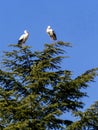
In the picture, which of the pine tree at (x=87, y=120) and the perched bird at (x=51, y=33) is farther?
the perched bird at (x=51, y=33)

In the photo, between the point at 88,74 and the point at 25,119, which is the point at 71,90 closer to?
the point at 88,74

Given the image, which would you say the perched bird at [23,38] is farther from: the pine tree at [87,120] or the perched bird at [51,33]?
the pine tree at [87,120]

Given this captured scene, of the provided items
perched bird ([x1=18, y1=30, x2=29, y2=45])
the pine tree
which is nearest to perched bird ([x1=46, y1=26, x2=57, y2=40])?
perched bird ([x1=18, y1=30, x2=29, y2=45])

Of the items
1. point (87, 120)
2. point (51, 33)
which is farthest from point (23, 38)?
point (87, 120)

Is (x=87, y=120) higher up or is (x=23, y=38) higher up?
(x=23, y=38)

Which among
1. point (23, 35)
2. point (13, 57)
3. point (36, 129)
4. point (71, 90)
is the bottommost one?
point (36, 129)

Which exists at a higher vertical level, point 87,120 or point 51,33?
point 51,33

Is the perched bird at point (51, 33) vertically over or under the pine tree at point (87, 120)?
over

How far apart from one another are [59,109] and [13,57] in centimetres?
326

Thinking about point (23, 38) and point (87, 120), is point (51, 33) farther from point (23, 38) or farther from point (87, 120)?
point (87, 120)

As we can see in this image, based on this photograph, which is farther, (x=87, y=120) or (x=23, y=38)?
(x=23, y=38)

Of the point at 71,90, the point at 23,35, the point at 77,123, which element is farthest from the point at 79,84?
the point at 23,35

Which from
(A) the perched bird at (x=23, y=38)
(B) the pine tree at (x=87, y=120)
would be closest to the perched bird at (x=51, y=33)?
(A) the perched bird at (x=23, y=38)

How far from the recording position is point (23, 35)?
94.3ft
